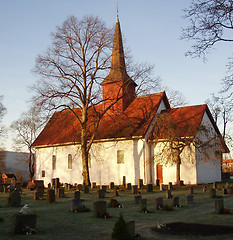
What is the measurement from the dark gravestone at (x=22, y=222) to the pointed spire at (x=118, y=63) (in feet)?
64.9

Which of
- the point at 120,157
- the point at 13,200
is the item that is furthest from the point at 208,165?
the point at 13,200

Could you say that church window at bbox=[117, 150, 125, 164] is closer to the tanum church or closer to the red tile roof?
the tanum church

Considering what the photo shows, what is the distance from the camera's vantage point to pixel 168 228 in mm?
9055

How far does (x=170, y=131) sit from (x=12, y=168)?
152ft

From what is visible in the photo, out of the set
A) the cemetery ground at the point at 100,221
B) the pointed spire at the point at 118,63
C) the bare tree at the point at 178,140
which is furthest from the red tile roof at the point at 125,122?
the cemetery ground at the point at 100,221

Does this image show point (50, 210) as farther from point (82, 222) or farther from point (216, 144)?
point (216, 144)

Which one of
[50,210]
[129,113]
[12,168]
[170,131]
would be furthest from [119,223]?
Answer: [12,168]

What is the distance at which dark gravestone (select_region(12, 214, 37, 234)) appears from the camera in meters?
7.97

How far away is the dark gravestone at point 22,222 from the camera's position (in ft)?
26.2

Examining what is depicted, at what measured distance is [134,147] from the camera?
28516 mm

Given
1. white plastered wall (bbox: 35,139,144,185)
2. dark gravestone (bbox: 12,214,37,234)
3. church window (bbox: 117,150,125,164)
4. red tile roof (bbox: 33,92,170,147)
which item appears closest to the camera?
dark gravestone (bbox: 12,214,37,234)

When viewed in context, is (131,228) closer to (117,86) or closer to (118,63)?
(118,63)

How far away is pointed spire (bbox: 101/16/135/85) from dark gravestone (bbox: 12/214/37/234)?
19.8 m

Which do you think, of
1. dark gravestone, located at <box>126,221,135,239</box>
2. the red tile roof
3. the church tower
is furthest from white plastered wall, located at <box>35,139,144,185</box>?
dark gravestone, located at <box>126,221,135,239</box>
